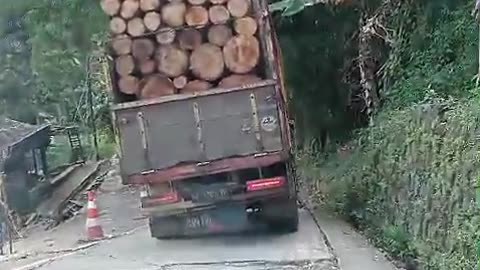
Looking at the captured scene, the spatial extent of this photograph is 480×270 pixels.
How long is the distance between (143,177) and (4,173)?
7430 millimetres

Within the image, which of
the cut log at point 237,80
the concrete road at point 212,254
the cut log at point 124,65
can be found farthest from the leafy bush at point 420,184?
the cut log at point 124,65

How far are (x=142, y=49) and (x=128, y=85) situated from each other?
544 mm

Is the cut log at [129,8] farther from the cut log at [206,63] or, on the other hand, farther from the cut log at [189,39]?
the cut log at [206,63]

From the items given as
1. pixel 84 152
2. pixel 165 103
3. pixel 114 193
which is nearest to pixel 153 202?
pixel 165 103

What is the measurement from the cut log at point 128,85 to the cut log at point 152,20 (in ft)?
2.46

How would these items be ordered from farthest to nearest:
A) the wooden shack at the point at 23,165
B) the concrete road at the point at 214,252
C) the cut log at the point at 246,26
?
the wooden shack at the point at 23,165, the cut log at the point at 246,26, the concrete road at the point at 214,252

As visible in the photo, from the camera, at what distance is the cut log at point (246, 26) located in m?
11.6

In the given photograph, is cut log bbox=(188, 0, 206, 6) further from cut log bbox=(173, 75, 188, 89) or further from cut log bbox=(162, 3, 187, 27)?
cut log bbox=(173, 75, 188, 89)

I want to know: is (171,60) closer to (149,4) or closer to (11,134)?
(149,4)

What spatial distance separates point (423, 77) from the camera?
37.0 feet

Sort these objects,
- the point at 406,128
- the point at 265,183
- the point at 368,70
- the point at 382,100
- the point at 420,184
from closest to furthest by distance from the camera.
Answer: the point at 420,184, the point at 406,128, the point at 265,183, the point at 382,100, the point at 368,70

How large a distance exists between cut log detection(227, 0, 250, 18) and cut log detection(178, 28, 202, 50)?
573mm

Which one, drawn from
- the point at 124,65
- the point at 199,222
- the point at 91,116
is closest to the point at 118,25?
the point at 124,65

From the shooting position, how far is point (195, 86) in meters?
11.5
